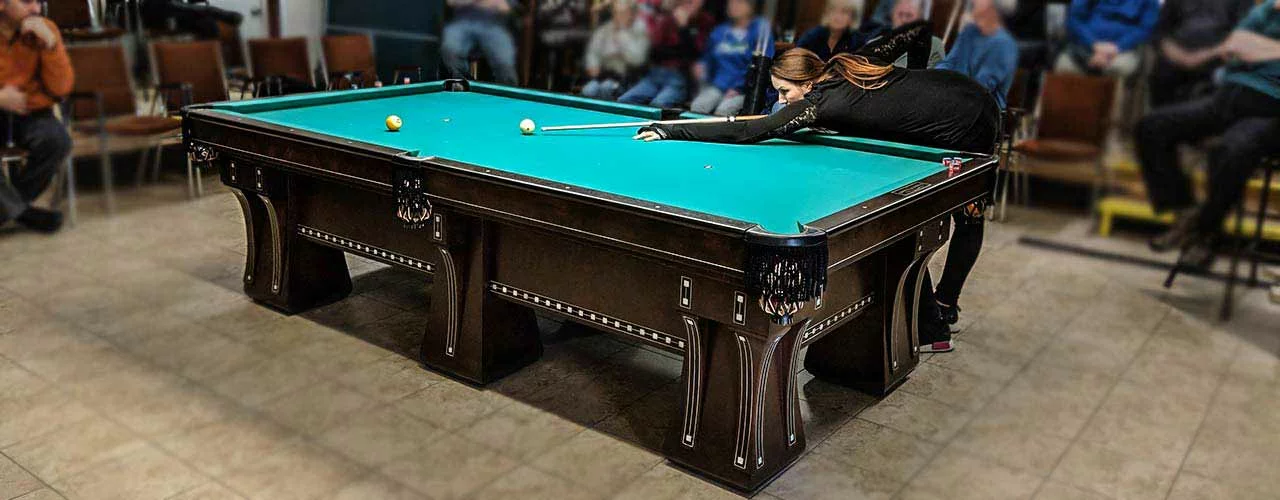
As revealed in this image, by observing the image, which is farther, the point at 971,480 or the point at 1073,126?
the point at 971,480

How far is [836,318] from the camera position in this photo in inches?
108

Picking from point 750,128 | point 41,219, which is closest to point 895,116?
point 750,128

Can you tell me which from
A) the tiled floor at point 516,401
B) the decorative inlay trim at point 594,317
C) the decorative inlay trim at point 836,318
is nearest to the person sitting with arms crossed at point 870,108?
the tiled floor at point 516,401

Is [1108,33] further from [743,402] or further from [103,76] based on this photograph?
[103,76]

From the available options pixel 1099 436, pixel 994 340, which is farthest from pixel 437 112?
pixel 1099 436

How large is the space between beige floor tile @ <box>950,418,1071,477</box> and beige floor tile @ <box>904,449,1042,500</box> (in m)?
0.05

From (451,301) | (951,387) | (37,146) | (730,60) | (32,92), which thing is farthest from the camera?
(730,60)

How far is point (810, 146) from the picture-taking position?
312cm

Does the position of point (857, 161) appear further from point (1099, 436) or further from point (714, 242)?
point (1099, 436)

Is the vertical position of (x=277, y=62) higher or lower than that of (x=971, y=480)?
higher

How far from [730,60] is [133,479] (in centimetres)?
299

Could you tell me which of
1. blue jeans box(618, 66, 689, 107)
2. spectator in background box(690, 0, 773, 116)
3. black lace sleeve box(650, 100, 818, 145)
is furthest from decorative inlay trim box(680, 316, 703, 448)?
blue jeans box(618, 66, 689, 107)

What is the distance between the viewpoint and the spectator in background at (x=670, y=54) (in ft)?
15.2

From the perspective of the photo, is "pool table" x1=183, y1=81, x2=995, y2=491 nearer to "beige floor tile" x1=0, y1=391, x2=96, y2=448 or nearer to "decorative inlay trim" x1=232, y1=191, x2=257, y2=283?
"decorative inlay trim" x1=232, y1=191, x2=257, y2=283
